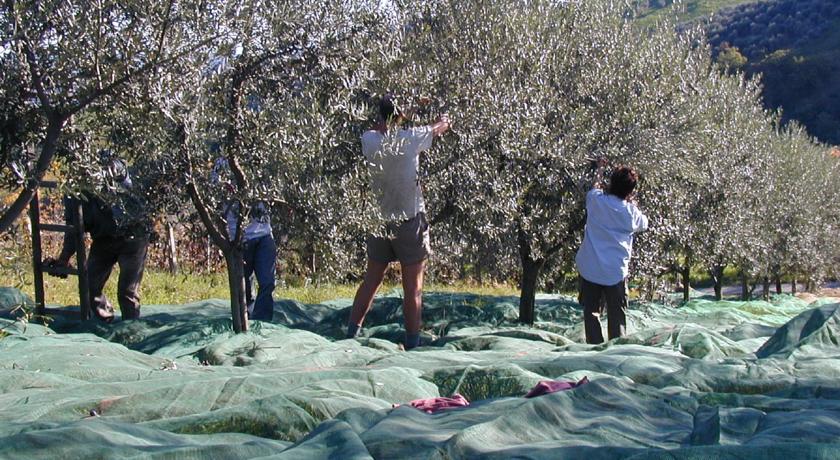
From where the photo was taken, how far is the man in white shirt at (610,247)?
24.6 ft

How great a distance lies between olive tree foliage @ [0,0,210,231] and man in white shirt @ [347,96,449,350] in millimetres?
1841

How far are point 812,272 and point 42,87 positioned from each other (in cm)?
2372

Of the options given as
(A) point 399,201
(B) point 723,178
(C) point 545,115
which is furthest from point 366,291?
(B) point 723,178

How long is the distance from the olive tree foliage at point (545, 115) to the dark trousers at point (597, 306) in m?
1.04

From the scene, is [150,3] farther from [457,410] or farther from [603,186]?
[603,186]

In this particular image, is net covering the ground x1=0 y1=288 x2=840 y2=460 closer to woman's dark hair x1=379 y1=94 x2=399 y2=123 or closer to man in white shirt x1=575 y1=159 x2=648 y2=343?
man in white shirt x1=575 y1=159 x2=648 y2=343

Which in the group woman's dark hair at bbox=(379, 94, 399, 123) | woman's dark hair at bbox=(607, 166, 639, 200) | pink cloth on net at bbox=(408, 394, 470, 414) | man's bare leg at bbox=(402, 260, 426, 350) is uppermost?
woman's dark hair at bbox=(379, 94, 399, 123)

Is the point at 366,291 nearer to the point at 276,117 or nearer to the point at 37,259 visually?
the point at 276,117

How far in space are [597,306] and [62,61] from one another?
4.75 metres

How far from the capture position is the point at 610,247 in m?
7.62

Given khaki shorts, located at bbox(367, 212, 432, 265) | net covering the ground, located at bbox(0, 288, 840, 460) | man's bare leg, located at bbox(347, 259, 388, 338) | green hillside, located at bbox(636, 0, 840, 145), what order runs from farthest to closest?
green hillside, located at bbox(636, 0, 840, 145) → man's bare leg, located at bbox(347, 259, 388, 338) → khaki shorts, located at bbox(367, 212, 432, 265) → net covering the ground, located at bbox(0, 288, 840, 460)

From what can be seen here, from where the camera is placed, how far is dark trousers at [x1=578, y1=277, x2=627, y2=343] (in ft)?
25.4

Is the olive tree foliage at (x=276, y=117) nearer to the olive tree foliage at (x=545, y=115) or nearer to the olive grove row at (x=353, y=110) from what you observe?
the olive grove row at (x=353, y=110)

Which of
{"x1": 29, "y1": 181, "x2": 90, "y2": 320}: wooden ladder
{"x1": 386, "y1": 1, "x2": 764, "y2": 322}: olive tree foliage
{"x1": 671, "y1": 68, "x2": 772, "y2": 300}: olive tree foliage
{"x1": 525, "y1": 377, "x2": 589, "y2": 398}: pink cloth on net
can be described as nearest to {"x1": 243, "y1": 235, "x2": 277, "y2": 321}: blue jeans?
{"x1": 29, "y1": 181, "x2": 90, "y2": 320}: wooden ladder
